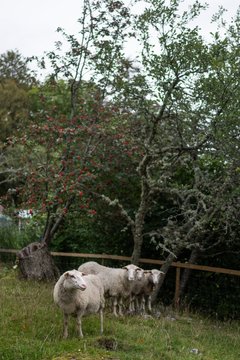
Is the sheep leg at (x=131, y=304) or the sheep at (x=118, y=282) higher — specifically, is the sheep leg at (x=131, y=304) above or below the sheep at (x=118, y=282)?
below

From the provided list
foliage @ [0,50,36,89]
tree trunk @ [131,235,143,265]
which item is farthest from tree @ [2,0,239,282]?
foliage @ [0,50,36,89]

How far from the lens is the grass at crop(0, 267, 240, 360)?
677 cm

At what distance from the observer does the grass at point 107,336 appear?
22.2 feet

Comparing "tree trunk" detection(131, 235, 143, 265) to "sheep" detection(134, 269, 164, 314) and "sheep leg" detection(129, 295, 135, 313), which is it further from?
"sheep leg" detection(129, 295, 135, 313)

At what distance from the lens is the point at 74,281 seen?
736cm

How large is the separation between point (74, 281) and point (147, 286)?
11.0 ft

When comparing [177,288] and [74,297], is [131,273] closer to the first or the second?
[74,297]

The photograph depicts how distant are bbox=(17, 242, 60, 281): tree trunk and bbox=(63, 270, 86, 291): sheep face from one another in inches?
215

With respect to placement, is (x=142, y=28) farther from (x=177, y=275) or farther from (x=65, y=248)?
(x=65, y=248)

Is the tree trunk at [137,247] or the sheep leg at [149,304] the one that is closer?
the sheep leg at [149,304]

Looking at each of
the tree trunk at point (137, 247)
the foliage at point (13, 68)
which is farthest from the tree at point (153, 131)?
the foliage at point (13, 68)

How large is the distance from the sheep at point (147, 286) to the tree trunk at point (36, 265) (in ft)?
10.2

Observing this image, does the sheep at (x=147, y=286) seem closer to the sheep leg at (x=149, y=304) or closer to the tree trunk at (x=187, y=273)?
the sheep leg at (x=149, y=304)

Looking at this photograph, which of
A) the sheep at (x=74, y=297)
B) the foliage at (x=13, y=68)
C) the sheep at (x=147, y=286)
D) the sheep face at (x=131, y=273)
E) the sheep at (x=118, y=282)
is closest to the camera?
the sheep at (x=74, y=297)
